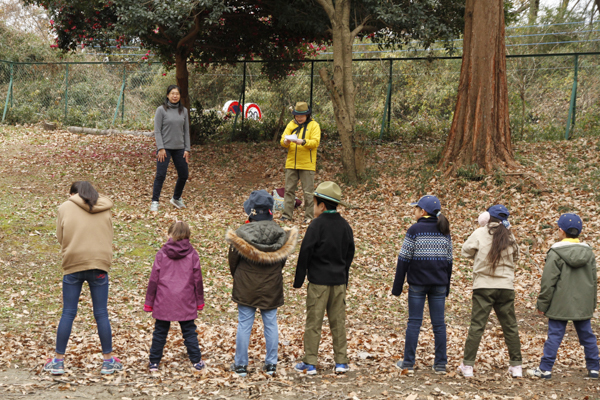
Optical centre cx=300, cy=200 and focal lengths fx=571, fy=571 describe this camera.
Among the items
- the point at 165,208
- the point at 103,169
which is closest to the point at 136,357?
the point at 165,208

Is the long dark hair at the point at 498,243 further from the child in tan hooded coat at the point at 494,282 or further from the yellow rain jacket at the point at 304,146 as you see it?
the yellow rain jacket at the point at 304,146

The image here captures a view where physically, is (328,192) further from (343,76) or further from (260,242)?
(343,76)

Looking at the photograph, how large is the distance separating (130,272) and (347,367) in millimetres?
3667

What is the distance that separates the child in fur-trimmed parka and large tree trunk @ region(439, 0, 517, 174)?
721cm

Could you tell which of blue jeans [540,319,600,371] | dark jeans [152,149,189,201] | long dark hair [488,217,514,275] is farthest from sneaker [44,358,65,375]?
dark jeans [152,149,189,201]

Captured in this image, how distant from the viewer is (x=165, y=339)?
4941mm

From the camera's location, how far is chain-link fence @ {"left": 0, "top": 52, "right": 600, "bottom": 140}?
1669 centimetres

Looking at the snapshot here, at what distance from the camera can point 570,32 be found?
729 inches

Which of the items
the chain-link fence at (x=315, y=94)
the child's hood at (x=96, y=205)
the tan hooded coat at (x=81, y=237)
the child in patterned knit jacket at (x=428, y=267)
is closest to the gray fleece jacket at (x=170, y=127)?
the child's hood at (x=96, y=205)

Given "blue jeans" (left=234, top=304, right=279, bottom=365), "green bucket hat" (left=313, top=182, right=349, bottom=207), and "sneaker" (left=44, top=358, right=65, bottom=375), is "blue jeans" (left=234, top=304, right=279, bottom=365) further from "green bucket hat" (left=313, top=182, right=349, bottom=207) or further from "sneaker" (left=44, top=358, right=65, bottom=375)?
"sneaker" (left=44, top=358, right=65, bottom=375)

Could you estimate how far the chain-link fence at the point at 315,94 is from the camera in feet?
54.7

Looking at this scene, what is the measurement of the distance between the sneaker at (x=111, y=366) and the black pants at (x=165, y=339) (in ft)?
0.91

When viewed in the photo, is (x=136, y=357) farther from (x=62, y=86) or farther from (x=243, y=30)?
(x=62, y=86)

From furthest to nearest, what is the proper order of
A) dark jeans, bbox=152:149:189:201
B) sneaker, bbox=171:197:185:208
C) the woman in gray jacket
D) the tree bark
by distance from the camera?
1. the tree bark
2. sneaker, bbox=171:197:185:208
3. dark jeans, bbox=152:149:189:201
4. the woman in gray jacket
